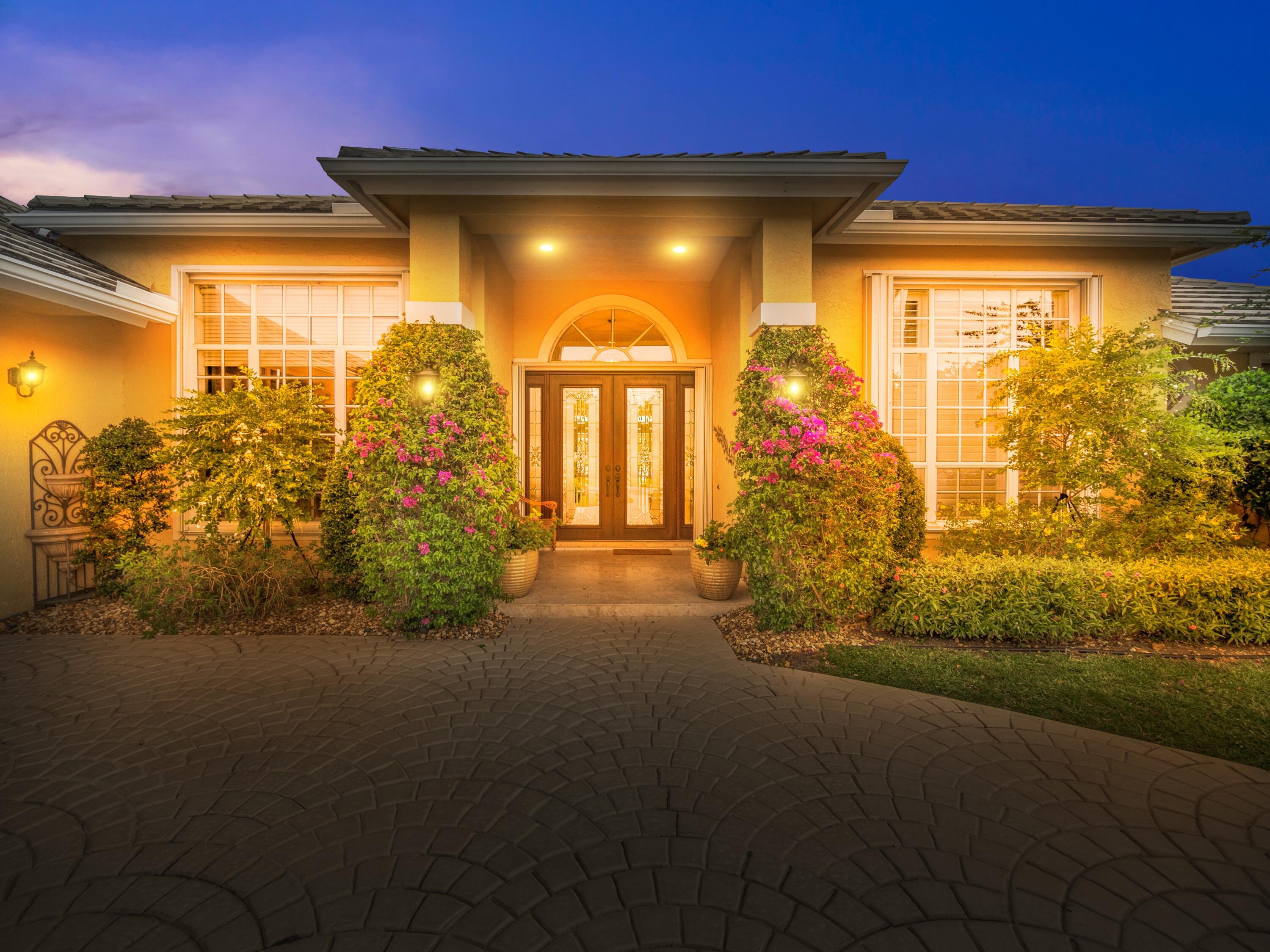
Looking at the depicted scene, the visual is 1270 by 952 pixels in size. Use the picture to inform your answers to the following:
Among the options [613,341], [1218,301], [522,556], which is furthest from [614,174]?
[1218,301]

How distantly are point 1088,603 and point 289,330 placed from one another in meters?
8.58

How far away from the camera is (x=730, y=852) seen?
227cm

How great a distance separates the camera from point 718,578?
5719 millimetres

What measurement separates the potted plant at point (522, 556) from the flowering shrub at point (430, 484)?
0.67 meters

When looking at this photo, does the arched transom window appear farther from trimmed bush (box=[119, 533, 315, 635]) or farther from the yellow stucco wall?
the yellow stucco wall

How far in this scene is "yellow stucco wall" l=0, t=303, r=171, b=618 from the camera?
543 centimetres

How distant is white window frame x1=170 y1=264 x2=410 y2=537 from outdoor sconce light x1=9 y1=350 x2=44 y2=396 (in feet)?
3.72

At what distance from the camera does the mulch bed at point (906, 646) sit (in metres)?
4.48

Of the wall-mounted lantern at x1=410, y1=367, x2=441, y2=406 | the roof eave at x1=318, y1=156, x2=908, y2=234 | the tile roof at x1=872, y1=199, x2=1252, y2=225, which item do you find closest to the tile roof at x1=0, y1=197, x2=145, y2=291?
the roof eave at x1=318, y1=156, x2=908, y2=234

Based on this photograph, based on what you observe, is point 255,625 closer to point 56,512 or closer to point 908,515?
point 56,512

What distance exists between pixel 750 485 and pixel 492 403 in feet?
7.75

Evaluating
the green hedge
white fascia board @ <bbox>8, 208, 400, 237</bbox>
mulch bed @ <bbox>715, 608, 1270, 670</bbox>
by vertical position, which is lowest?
mulch bed @ <bbox>715, 608, 1270, 670</bbox>

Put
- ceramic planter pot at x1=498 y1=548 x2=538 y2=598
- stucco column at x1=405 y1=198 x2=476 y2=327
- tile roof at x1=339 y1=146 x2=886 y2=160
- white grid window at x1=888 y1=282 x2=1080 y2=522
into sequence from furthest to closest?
white grid window at x1=888 y1=282 x2=1080 y2=522 → ceramic planter pot at x1=498 y1=548 x2=538 y2=598 → stucco column at x1=405 y1=198 x2=476 y2=327 → tile roof at x1=339 y1=146 x2=886 y2=160

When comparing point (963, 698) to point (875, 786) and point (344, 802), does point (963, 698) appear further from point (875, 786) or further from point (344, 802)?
point (344, 802)
